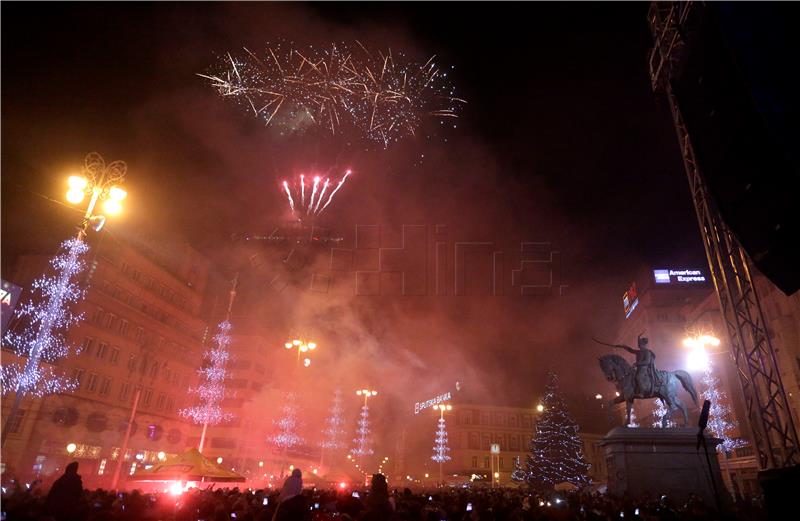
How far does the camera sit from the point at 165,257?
51.8 meters

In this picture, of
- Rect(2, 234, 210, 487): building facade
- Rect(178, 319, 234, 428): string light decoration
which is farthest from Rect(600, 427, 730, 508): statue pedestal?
Rect(178, 319, 234, 428): string light decoration

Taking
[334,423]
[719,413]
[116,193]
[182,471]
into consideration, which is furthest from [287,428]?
[116,193]

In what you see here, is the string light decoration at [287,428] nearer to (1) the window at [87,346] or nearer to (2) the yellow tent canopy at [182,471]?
(1) the window at [87,346]

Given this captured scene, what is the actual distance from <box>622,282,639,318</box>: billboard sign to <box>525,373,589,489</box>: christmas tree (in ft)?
109

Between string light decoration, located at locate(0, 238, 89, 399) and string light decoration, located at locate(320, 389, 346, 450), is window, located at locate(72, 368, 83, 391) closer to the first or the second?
string light decoration, located at locate(0, 238, 89, 399)

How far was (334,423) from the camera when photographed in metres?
66.3

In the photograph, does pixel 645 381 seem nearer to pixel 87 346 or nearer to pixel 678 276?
pixel 87 346

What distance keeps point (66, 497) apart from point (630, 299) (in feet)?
249

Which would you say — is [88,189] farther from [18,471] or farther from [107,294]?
[107,294]

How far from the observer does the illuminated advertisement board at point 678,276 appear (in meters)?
64.1

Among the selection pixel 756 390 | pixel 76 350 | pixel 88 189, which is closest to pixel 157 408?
pixel 76 350

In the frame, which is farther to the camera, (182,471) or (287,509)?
(182,471)

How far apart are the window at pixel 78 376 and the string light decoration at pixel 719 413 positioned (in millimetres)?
50927

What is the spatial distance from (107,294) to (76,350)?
593 centimetres
